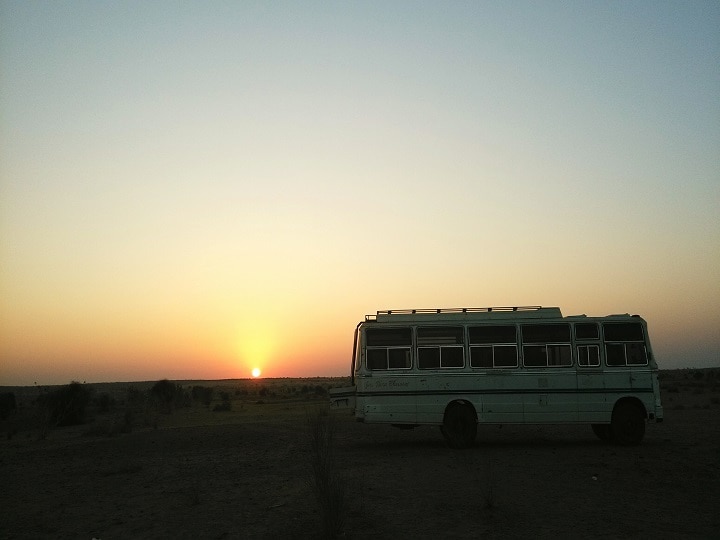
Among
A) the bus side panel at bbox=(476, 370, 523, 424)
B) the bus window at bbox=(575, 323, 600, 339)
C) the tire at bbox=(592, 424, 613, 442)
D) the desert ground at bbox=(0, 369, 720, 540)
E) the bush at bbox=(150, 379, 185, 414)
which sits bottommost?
the desert ground at bbox=(0, 369, 720, 540)

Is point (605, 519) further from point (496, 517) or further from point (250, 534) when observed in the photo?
point (250, 534)

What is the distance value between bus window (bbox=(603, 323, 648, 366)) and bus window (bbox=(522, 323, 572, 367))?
4.13 feet

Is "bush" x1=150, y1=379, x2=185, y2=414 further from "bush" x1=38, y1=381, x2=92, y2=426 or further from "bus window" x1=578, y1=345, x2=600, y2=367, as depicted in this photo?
"bus window" x1=578, y1=345, x2=600, y2=367

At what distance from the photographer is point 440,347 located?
20219mm

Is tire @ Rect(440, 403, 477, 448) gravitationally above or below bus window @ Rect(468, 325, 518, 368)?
below

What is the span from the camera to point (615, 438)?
20.1m

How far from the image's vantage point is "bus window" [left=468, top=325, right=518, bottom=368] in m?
20.1

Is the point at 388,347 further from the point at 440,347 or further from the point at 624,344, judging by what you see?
the point at 624,344

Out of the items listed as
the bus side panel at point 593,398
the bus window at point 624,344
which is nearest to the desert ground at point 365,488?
the bus side panel at point 593,398

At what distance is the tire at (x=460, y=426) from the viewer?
19.7 metres

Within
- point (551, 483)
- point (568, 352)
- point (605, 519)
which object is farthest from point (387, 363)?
point (605, 519)

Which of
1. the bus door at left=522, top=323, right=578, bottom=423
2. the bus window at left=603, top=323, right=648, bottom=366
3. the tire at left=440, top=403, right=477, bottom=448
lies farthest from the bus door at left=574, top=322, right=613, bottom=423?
the tire at left=440, top=403, right=477, bottom=448

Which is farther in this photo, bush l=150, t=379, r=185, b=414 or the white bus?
bush l=150, t=379, r=185, b=414

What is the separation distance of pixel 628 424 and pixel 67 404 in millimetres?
31998
